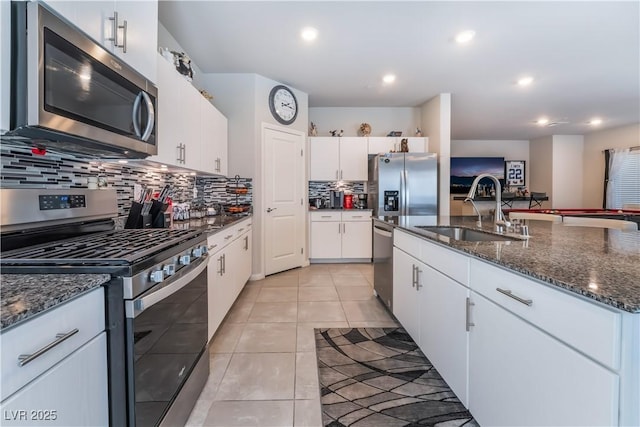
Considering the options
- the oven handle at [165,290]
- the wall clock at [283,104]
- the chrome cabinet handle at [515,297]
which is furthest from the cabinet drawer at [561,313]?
the wall clock at [283,104]

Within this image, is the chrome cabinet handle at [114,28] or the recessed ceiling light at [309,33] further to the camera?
the recessed ceiling light at [309,33]

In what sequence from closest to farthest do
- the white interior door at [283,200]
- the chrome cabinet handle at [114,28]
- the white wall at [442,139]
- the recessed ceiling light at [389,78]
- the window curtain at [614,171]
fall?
the chrome cabinet handle at [114,28] < the recessed ceiling light at [389,78] < the white interior door at [283,200] < the white wall at [442,139] < the window curtain at [614,171]

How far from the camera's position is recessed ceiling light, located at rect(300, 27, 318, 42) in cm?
285

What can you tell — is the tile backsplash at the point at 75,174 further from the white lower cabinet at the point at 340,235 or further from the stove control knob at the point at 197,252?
the white lower cabinet at the point at 340,235

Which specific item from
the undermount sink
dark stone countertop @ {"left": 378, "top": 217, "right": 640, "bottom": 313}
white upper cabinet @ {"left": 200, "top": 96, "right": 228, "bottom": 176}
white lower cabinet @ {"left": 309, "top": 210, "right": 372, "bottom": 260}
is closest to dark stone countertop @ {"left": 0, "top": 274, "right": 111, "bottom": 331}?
dark stone countertop @ {"left": 378, "top": 217, "right": 640, "bottom": 313}

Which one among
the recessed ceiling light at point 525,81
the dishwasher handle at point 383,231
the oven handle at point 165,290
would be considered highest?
the recessed ceiling light at point 525,81

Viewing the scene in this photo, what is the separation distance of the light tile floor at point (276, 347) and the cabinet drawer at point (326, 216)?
120 centimetres

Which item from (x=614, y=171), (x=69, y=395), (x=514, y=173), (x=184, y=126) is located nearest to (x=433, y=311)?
(x=69, y=395)

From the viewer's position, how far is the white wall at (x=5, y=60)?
3.00 feet

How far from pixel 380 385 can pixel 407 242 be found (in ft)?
3.07

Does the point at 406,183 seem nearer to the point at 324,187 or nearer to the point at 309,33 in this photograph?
the point at 324,187

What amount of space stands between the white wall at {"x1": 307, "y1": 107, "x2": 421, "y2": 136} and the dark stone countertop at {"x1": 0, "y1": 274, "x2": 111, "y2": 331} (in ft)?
16.2

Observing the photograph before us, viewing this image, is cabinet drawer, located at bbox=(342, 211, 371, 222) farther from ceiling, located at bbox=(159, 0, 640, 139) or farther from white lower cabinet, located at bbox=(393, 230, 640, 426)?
white lower cabinet, located at bbox=(393, 230, 640, 426)

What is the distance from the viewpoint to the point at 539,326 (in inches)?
38.0
